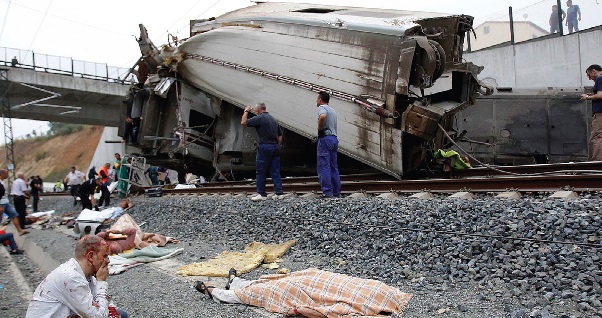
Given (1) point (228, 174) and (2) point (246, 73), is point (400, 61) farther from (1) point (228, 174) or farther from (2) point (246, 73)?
(1) point (228, 174)

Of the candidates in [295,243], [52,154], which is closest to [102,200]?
[295,243]

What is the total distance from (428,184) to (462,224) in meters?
2.14

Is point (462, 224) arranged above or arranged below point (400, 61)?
below

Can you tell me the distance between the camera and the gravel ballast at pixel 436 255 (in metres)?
3.26

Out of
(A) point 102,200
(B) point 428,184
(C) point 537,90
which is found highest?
(C) point 537,90

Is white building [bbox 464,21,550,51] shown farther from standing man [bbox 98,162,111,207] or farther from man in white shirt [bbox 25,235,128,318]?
man in white shirt [bbox 25,235,128,318]

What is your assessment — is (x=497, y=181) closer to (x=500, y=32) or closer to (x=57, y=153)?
(x=500, y=32)

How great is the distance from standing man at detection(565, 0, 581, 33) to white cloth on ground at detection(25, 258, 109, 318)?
16.4 m

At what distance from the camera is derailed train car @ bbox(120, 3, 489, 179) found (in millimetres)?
7117

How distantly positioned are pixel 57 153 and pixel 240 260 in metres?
76.8

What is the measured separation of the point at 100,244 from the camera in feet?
10.5

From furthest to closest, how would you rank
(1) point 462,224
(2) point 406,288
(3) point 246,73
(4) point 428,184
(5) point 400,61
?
(3) point 246,73 < (5) point 400,61 < (4) point 428,184 < (1) point 462,224 < (2) point 406,288

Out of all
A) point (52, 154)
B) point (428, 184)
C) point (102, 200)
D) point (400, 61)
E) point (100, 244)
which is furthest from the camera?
point (52, 154)

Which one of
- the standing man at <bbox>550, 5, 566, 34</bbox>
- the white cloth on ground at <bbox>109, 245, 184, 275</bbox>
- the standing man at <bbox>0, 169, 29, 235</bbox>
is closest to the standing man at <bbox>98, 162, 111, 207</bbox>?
the standing man at <bbox>0, 169, 29, 235</bbox>
